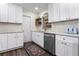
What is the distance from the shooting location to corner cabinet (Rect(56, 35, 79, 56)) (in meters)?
1.74

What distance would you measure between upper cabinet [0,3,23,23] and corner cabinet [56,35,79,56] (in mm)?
2384

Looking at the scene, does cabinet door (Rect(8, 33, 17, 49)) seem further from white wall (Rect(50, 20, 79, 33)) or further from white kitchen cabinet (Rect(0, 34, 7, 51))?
white wall (Rect(50, 20, 79, 33))

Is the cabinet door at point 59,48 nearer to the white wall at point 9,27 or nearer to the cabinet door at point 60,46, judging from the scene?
the cabinet door at point 60,46

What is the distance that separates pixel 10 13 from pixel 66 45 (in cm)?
286

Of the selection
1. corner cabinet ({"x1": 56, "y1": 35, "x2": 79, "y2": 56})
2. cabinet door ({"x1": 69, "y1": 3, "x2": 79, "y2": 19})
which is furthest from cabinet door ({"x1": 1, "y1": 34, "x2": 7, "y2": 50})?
cabinet door ({"x1": 69, "y1": 3, "x2": 79, "y2": 19})

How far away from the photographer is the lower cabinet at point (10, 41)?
9.87ft

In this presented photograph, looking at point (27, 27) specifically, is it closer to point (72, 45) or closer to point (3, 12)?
point (3, 12)

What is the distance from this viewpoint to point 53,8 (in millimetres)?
3238

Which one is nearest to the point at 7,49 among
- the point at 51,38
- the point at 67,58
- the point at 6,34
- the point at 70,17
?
the point at 6,34

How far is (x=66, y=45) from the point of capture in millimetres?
1957

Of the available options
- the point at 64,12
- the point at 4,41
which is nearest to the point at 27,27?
the point at 4,41

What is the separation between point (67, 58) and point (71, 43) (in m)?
1.11

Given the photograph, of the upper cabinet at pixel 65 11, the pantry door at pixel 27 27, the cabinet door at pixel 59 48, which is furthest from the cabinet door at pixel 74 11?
the pantry door at pixel 27 27

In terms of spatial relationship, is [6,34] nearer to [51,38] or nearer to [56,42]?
[51,38]
